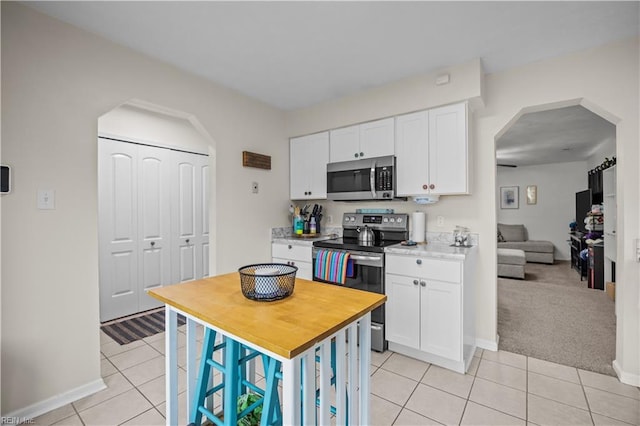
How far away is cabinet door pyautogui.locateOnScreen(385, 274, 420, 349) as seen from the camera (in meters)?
2.50

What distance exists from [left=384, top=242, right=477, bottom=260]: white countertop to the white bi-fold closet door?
8.94 ft

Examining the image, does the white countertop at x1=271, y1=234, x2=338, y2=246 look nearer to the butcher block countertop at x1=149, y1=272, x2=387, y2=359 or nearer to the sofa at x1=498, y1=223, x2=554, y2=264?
the butcher block countertop at x1=149, y1=272, x2=387, y2=359

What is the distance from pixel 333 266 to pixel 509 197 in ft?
23.9

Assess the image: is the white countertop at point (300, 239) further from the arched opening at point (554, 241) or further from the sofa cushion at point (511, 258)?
the sofa cushion at point (511, 258)

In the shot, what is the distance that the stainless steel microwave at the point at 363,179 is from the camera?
2.91m

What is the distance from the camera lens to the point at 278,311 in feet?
4.18

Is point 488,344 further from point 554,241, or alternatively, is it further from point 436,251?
point 554,241

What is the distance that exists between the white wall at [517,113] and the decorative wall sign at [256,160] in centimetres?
73

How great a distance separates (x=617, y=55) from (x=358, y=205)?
2411 millimetres

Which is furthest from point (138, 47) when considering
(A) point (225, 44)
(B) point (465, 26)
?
(B) point (465, 26)

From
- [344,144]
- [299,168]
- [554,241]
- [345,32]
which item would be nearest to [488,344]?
[344,144]

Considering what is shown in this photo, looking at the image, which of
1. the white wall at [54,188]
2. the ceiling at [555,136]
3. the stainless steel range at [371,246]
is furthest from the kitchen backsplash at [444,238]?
the white wall at [54,188]

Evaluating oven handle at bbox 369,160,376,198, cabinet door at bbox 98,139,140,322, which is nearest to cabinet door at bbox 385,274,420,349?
oven handle at bbox 369,160,376,198

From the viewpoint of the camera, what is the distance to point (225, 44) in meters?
2.24
